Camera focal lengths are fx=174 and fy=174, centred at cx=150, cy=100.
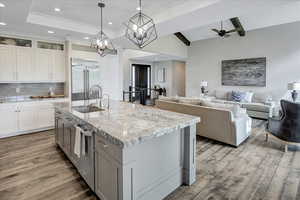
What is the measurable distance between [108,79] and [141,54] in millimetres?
3568

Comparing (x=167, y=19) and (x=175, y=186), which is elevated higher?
(x=167, y=19)

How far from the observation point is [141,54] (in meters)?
9.15

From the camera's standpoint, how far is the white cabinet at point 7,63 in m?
4.37

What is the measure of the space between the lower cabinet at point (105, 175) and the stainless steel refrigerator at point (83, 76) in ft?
12.2

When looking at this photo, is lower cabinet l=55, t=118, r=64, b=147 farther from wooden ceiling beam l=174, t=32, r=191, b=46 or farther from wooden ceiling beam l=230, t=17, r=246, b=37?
wooden ceiling beam l=174, t=32, r=191, b=46

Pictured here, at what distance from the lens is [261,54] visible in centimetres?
690

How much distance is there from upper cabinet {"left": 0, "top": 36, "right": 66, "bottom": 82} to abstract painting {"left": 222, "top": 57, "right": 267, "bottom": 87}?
6.62 meters

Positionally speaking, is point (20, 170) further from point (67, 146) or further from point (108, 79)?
point (108, 79)

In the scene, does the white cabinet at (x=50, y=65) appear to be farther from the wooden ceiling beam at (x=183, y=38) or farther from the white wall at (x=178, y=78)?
the white wall at (x=178, y=78)

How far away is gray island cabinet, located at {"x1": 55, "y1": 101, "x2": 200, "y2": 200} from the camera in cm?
165

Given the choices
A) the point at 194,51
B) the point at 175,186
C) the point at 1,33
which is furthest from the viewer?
the point at 194,51

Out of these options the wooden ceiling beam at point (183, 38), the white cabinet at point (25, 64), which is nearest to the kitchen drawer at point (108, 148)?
the white cabinet at point (25, 64)

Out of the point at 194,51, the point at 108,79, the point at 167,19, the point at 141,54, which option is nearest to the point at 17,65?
the point at 108,79

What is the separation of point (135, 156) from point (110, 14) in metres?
3.80
